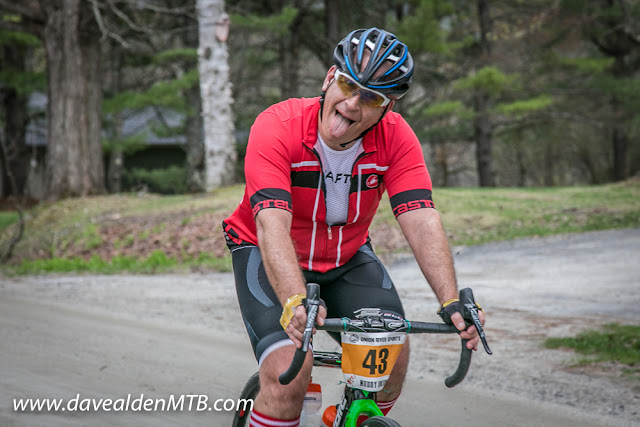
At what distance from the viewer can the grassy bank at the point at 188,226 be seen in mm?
12359

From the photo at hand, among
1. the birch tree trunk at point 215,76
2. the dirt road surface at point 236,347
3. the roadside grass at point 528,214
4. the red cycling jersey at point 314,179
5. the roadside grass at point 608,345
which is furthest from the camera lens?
the birch tree trunk at point 215,76

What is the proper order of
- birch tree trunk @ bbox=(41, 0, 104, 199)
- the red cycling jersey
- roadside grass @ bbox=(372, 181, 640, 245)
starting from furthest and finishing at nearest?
birch tree trunk @ bbox=(41, 0, 104, 199), roadside grass @ bbox=(372, 181, 640, 245), the red cycling jersey

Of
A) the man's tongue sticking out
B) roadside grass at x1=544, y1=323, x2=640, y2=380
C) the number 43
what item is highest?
the man's tongue sticking out

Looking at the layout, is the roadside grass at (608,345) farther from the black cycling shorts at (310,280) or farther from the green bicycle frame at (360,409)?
the green bicycle frame at (360,409)

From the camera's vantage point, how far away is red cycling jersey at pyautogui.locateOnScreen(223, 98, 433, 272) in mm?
3023

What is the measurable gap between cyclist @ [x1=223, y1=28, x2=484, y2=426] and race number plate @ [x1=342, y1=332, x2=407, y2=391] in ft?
0.71

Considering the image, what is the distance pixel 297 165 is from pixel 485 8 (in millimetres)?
25557

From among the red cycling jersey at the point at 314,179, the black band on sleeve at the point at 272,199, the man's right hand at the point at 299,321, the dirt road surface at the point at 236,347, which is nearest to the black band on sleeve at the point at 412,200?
the red cycling jersey at the point at 314,179

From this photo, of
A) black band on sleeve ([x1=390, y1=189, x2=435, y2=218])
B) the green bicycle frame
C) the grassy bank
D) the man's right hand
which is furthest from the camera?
the grassy bank

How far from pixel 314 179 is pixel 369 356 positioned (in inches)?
36.7

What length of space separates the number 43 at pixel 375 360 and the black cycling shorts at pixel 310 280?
1.18 feet

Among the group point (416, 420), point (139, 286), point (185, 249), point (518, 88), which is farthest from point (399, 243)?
point (518, 88)

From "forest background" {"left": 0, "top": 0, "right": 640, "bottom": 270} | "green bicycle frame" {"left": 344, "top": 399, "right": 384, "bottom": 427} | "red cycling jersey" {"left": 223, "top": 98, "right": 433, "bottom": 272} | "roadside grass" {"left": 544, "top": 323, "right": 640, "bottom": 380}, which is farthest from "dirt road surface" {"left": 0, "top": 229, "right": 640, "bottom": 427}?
"forest background" {"left": 0, "top": 0, "right": 640, "bottom": 270}

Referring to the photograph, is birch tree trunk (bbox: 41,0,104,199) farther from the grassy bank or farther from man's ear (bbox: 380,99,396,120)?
man's ear (bbox: 380,99,396,120)
